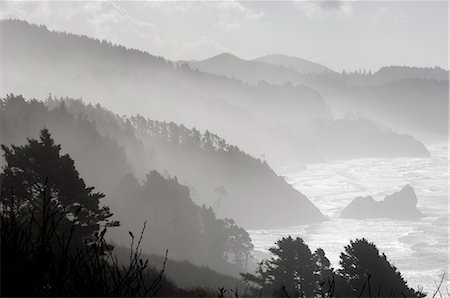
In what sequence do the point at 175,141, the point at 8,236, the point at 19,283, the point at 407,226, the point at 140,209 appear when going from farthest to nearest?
the point at 175,141 → the point at 407,226 → the point at 140,209 → the point at 8,236 → the point at 19,283

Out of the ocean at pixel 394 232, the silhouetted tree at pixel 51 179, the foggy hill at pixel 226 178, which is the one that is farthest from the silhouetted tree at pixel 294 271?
the foggy hill at pixel 226 178

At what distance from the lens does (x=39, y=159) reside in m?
27.2

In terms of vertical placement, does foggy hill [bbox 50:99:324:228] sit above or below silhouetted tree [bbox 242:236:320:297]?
above

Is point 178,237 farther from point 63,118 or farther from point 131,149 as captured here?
point 131,149

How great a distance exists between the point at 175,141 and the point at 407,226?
7085cm

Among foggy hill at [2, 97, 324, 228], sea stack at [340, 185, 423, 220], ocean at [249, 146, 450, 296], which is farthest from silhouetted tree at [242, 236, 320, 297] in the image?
sea stack at [340, 185, 423, 220]

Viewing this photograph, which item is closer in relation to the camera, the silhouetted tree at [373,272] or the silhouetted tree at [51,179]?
the silhouetted tree at [51,179]

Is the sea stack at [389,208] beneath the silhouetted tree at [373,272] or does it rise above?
above

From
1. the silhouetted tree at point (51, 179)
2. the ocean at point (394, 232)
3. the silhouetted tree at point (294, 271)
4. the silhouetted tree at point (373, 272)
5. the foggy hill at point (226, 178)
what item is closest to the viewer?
the silhouetted tree at point (51, 179)

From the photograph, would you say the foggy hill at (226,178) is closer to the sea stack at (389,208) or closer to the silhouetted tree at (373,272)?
the sea stack at (389,208)

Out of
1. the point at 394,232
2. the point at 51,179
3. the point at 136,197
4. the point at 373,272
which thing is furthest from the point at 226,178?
the point at 51,179

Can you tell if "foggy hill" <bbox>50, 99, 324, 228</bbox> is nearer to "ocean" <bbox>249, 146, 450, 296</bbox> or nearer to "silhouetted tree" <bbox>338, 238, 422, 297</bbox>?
"ocean" <bbox>249, 146, 450, 296</bbox>

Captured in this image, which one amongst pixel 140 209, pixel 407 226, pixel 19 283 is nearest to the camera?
pixel 19 283

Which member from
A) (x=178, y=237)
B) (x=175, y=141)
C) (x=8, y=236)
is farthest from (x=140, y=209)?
(x=175, y=141)
